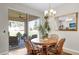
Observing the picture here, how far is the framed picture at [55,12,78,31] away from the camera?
192cm

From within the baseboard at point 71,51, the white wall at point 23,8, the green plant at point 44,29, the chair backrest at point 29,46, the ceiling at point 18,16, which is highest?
A: the white wall at point 23,8

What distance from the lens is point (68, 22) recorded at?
6.48 ft

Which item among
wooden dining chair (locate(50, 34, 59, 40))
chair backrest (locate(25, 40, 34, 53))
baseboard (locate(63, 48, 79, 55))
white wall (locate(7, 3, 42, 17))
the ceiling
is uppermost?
white wall (locate(7, 3, 42, 17))

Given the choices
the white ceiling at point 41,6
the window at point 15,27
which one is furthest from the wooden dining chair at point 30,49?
the white ceiling at point 41,6

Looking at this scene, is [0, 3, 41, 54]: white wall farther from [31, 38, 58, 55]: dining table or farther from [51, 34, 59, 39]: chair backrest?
[51, 34, 59, 39]: chair backrest

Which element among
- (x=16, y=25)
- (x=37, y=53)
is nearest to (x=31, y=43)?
(x=37, y=53)

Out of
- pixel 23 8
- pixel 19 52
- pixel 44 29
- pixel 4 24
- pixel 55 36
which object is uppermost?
pixel 23 8

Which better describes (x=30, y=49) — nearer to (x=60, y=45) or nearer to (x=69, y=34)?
(x=60, y=45)

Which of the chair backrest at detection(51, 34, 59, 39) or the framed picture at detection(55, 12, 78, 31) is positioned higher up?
the framed picture at detection(55, 12, 78, 31)

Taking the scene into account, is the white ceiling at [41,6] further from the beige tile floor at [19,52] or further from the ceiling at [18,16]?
the beige tile floor at [19,52]

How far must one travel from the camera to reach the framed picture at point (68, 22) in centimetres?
192

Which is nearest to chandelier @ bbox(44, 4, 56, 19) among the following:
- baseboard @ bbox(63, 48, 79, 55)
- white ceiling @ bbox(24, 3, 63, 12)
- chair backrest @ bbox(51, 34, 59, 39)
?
white ceiling @ bbox(24, 3, 63, 12)

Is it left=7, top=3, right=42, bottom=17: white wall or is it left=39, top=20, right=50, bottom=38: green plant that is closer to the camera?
left=7, top=3, right=42, bottom=17: white wall

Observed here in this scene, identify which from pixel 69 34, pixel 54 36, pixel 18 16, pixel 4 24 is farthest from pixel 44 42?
pixel 4 24
